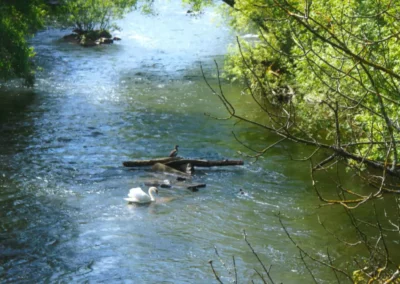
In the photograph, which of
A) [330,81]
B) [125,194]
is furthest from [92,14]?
[330,81]

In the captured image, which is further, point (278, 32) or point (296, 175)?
point (278, 32)

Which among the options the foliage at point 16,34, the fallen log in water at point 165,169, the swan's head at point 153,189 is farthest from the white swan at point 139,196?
the foliage at point 16,34

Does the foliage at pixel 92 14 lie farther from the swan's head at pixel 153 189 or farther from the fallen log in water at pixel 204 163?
the swan's head at pixel 153 189

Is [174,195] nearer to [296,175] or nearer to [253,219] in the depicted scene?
[253,219]

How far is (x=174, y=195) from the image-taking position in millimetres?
13578

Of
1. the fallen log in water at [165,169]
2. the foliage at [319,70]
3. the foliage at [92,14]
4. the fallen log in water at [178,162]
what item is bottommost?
the fallen log in water at [165,169]

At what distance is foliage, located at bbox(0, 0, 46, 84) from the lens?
1814cm

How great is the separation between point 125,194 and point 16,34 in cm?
787

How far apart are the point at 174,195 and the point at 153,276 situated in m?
3.97

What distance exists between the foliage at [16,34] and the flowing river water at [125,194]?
181cm

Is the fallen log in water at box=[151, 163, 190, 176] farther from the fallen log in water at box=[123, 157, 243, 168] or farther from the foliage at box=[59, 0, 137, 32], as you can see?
the foliage at box=[59, 0, 137, 32]

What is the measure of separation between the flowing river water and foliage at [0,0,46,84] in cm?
181

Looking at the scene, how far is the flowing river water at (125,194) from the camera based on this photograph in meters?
10.2

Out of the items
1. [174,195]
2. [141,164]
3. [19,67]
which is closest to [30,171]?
[141,164]
